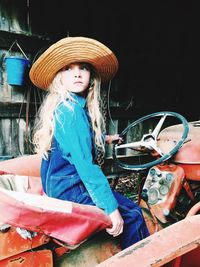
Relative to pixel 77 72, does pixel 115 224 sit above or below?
below

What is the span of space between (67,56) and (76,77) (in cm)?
14

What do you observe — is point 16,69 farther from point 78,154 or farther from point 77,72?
point 78,154

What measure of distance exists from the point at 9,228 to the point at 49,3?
3.20 meters

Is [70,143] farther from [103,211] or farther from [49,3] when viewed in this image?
[49,3]

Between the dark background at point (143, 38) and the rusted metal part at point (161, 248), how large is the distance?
318 centimetres

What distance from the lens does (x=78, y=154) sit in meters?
1.53

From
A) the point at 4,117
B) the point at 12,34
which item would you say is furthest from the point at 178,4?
the point at 4,117

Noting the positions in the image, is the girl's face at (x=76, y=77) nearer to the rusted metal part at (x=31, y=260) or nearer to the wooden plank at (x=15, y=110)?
the rusted metal part at (x=31, y=260)

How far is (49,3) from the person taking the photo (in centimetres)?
379

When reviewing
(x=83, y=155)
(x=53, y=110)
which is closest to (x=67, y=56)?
(x=53, y=110)

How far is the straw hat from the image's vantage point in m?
1.83

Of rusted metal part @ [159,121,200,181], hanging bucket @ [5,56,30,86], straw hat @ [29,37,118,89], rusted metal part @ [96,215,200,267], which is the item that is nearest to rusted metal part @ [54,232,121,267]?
rusted metal part @ [96,215,200,267]

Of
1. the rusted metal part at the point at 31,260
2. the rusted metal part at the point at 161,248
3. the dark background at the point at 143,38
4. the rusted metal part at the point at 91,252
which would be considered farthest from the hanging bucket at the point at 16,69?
the rusted metal part at the point at 161,248

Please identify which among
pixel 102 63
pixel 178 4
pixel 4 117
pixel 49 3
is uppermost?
pixel 178 4
